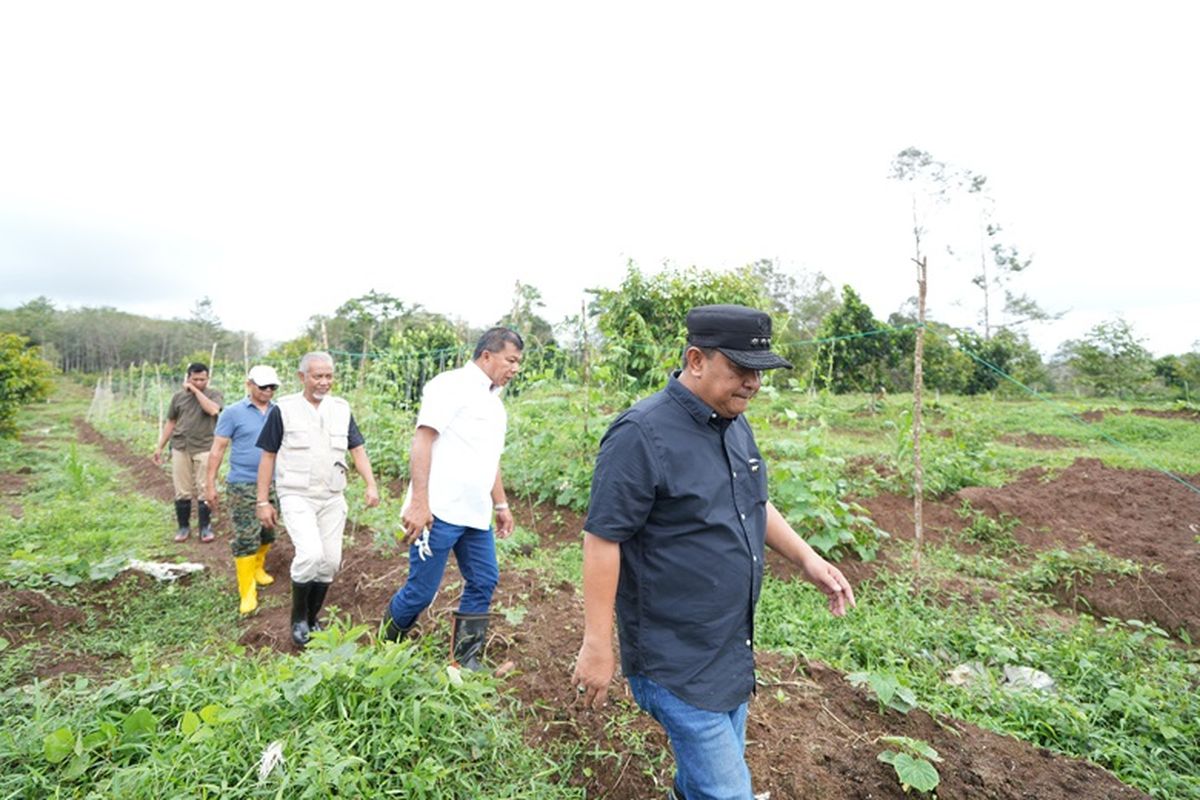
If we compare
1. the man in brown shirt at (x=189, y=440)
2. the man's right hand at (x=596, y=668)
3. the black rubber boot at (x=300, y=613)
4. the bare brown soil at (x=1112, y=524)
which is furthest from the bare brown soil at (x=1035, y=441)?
the man in brown shirt at (x=189, y=440)

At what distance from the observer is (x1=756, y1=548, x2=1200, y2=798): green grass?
2916 mm

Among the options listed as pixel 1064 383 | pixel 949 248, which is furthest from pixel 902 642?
pixel 949 248

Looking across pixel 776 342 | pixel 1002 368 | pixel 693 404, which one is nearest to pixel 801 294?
pixel 1002 368

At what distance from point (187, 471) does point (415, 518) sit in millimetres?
4646

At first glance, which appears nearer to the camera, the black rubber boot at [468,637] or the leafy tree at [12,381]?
the black rubber boot at [468,637]

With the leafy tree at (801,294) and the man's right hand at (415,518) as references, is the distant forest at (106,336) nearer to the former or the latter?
the leafy tree at (801,294)

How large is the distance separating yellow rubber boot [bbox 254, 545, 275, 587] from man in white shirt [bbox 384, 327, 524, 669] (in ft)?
6.40

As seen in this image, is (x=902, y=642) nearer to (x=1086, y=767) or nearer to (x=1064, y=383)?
(x=1086, y=767)

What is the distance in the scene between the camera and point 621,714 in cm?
285

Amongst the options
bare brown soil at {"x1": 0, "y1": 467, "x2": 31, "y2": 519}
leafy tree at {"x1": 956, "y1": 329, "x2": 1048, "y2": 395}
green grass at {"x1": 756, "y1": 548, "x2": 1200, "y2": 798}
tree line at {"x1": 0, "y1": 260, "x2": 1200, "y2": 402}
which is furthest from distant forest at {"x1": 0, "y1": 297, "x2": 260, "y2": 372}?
green grass at {"x1": 756, "y1": 548, "x2": 1200, "y2": 798}

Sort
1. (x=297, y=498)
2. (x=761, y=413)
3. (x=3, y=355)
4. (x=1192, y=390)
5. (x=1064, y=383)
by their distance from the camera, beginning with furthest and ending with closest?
(x=1064, y=383) → (x=1192, y=390) → (x=3, y=355) → (x=761, y=413) → (x=297, y=498)

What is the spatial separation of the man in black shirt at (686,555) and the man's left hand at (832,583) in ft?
Answer: 1.16

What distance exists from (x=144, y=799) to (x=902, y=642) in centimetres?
377

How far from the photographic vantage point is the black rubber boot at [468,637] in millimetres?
3205
